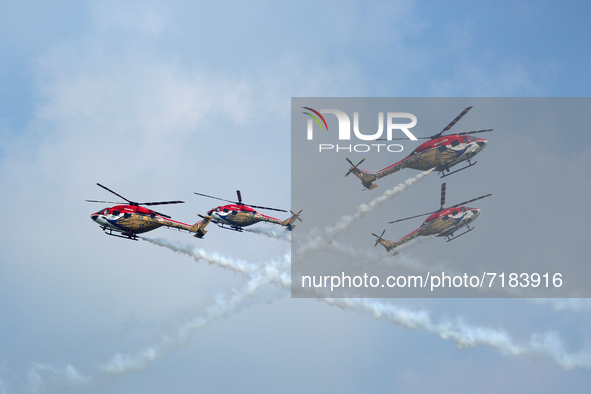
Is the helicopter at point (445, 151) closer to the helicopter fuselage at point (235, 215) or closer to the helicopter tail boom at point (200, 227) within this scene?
the helicopter fuselage at point (235, 215)

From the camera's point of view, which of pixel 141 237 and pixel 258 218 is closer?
pixel 141 237

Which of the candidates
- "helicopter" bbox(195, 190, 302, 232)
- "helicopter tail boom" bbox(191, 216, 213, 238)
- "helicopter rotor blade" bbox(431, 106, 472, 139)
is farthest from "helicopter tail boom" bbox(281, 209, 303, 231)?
"helicopter rotor blade" bbox(431, 106, 472, 139)

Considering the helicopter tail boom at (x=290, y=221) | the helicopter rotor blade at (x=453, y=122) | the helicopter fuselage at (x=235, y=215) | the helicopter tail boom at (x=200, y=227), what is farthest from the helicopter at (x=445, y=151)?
the helicopter tail boom at (x=200, y=227)

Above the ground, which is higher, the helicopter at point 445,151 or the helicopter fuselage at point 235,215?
the helicopter at point 445,151

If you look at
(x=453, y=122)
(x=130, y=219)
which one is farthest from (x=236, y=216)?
(x=453, y=122)

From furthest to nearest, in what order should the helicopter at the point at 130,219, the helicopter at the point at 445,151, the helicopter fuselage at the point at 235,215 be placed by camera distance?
the helicopter fuselage at the point at 235,215, the helicopter at the point at 445,151, the helicopter at the point at 130,219

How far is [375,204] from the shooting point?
8644 cm

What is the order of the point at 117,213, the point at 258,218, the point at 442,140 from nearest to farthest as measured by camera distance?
1. the point at 117,213
2. the point at 442,140
3. the point at 258,218

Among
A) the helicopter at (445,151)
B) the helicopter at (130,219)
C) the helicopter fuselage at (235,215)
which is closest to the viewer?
the helicopter at (130,219)

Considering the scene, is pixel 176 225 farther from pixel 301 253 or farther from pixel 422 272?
pixel 422 272

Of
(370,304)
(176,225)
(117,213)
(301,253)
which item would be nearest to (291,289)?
(301,253)

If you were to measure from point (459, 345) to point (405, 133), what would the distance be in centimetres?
2613

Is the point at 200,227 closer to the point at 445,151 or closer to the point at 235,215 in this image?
the point at 235,215

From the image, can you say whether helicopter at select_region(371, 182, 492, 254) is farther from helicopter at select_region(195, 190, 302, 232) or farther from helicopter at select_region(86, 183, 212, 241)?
helicopter at select_region(86, 183, 212, 241)
